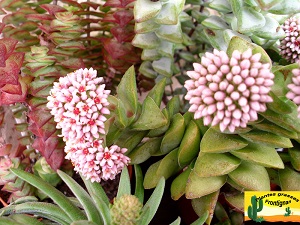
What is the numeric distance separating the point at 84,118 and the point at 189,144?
8.0 inches

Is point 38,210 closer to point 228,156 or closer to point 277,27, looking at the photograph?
point 228,156

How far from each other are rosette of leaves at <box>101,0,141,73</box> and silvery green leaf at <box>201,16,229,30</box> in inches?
6.3

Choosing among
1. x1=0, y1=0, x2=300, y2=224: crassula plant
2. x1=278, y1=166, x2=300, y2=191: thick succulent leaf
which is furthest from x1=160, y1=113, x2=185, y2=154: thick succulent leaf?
x1=278, y1=166, x2=300, y2=191: thick succulent leaf

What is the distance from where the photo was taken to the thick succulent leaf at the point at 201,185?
0.68m

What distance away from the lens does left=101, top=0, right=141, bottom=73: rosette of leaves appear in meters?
0.83

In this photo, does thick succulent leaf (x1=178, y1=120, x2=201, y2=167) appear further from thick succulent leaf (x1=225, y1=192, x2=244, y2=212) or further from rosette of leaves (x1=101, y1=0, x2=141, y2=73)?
rosette of leaves (x1=101, y1=0, x2=141, y2=73)

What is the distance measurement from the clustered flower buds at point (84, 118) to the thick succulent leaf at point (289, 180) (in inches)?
12.7

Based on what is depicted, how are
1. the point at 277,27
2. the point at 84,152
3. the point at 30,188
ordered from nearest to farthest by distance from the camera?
the point at 84,152, the point at 277,27, the point at 30,188

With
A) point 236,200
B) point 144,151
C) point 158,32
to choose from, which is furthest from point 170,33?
point 236,200

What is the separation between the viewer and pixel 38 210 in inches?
28.0

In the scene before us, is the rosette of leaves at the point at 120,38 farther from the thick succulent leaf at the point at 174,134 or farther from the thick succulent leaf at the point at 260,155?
the thick succulent leaf at the point at 260,155

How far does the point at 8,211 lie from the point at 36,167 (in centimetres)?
14

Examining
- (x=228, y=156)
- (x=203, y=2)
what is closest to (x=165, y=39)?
(x=203, y=2)

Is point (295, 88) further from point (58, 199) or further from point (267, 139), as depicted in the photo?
point (58, 199)
